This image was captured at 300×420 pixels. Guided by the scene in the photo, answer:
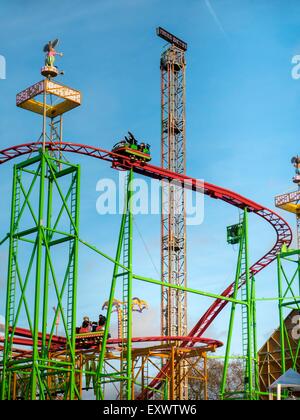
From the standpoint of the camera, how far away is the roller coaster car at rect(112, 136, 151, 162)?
116 feet

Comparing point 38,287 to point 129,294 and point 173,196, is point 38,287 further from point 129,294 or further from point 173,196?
point 173,196

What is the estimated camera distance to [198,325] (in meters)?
46.2

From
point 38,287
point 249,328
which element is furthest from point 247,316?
point 38,287

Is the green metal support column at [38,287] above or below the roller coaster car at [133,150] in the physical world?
below

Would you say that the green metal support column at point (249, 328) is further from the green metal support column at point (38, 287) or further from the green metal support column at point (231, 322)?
the green metal support column at point (38, 287)

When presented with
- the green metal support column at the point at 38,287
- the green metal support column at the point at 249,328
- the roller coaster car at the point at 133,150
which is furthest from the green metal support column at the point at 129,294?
the green metal support column at the point at 249,328

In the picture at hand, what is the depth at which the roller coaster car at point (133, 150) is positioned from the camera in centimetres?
3544

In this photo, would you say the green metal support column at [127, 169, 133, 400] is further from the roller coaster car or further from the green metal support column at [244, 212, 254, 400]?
the green metal support column at [244, 212, 254, 400]

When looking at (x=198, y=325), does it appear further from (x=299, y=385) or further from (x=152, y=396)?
(x=299, y=385)

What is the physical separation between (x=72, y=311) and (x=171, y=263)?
27.4 metres
